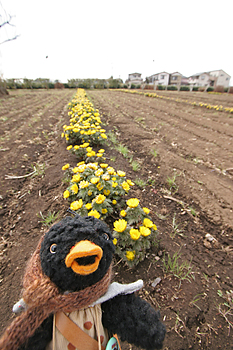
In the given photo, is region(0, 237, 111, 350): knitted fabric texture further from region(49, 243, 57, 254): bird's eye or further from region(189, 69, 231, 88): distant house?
region(189, 69, 231, 88): distant house

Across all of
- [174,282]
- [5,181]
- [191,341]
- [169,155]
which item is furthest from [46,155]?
[191,341]

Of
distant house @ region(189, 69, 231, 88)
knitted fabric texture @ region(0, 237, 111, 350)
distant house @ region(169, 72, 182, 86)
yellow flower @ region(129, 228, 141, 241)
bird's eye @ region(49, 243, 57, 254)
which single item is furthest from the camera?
distant house @ region(169, 72, 182, 86)

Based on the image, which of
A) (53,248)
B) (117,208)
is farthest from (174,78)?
(53,248)

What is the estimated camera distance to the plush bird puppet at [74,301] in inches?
27.4

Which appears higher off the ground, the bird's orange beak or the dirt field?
the bird's orange beak

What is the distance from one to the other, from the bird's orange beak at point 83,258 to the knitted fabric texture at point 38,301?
16 centimetres

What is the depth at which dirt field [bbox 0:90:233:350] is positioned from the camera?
1.43 m

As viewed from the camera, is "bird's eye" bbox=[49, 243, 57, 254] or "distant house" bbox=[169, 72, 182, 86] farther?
"distant house" bbox=[169, 72, 182, 86]

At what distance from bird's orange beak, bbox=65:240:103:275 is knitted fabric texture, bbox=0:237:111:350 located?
158 millimetres

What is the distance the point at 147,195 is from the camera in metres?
2.72

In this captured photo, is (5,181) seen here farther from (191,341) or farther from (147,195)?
(191,341)

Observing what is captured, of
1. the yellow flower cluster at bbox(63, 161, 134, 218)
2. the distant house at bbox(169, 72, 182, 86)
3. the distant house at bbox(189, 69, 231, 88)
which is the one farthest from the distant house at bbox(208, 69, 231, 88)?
the yellow flower cluster at bbox(63, 161, 134, 218)

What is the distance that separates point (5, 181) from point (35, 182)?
0.58 m

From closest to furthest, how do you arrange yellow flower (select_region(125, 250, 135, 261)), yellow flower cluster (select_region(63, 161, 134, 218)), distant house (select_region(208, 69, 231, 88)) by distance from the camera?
yellow flower (select_region(125, 250, 135, 261)) → yellow flower cluster (select_region(63, 161, 134, 218)) → distant house (select_region(208, 69, 231, 88))
